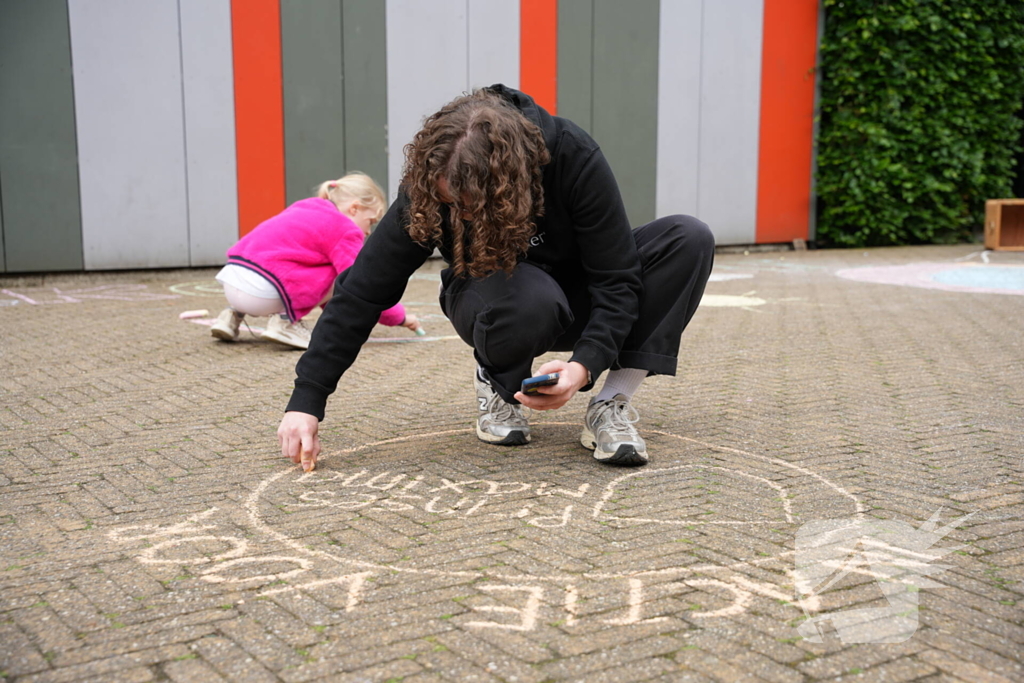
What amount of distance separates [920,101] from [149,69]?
7.79m

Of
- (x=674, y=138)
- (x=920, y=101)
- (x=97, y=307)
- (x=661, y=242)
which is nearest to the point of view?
(x=661, y=242)

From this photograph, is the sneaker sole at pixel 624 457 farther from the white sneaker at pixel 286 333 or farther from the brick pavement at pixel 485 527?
the white sneaker at pixel 286 333

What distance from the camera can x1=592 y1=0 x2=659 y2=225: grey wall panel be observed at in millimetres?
9039

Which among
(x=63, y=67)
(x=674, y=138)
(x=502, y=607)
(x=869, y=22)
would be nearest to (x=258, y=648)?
(x=502, y=607)

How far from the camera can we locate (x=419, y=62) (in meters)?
8.23

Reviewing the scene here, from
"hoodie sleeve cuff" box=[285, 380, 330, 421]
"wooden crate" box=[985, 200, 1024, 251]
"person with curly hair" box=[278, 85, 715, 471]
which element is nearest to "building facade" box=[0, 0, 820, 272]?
"wooden crate" box=[985, 200, 1024, 251]

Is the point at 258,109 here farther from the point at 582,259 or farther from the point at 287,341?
the point at 582,259

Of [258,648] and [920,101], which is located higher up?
[920,101]

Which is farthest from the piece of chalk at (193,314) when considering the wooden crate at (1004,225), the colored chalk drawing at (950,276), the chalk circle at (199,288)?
the wooden crate at (1004,225)

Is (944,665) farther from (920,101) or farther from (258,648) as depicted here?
(920,101)

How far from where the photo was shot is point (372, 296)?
2465 millimetres

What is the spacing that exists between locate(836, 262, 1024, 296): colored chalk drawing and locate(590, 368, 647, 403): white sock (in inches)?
196

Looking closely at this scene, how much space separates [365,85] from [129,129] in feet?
6.23

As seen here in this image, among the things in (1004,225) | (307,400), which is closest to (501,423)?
(307,400)
